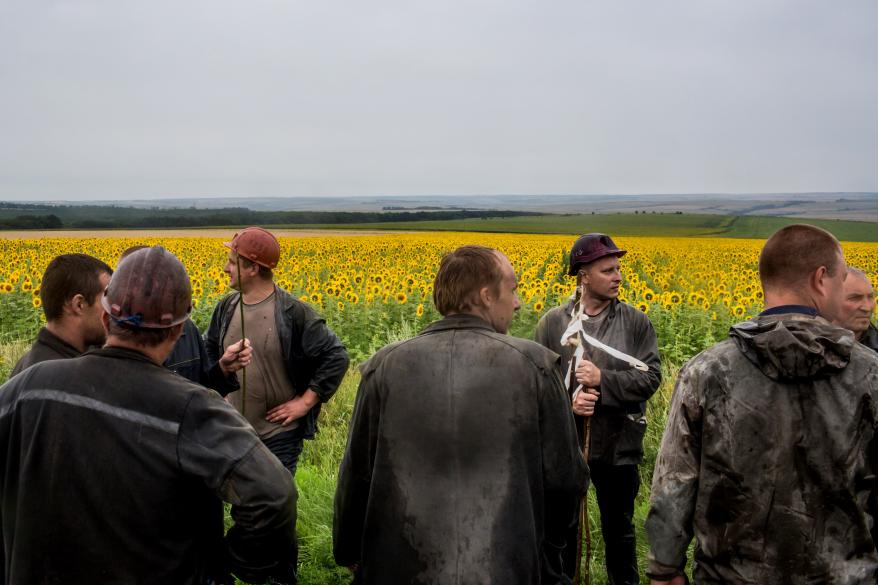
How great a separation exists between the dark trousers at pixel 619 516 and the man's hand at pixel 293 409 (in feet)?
5.85

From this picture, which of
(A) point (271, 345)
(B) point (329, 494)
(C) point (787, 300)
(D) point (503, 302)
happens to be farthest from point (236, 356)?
(C) point (787, 300)

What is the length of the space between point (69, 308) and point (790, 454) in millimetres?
3079

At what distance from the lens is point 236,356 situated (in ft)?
13.4

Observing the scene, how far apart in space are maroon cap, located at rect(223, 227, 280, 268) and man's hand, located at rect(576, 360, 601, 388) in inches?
79.4

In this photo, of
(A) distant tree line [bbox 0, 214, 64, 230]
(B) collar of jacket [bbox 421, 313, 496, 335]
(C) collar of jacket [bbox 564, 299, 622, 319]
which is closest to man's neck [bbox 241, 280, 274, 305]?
(C) collar of jacket [bbox 564, 299, 622, 319]

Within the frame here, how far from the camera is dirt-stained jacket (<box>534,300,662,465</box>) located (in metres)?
4.20

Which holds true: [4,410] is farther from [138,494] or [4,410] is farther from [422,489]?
[422,489]

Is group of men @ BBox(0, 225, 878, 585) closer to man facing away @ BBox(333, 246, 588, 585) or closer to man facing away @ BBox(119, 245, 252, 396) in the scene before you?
man facing away @ BBox(333, 246, 588, 585)

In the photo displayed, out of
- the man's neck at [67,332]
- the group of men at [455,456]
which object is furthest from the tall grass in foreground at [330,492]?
the man's neck at [67,332]

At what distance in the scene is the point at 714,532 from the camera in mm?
2707

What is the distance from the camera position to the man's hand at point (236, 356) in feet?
13.2

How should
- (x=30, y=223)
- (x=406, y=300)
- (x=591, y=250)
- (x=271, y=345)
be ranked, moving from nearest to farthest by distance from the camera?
(x=591, y=250), (x=271, y=345), (x=406, y=300), (x=30, y=223)

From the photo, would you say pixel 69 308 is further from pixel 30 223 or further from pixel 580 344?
pixel 30 223

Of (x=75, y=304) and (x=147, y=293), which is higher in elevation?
(x=147, y=293)
